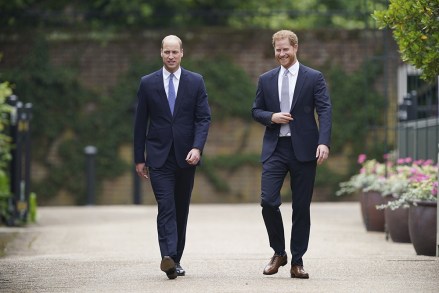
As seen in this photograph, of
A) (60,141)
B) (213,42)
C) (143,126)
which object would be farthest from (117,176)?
(143,126)

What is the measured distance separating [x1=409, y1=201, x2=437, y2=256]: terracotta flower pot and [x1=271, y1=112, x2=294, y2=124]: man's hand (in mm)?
2460

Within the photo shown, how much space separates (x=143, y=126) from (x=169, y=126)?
0.69 ft

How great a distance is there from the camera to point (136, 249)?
37.9 ft

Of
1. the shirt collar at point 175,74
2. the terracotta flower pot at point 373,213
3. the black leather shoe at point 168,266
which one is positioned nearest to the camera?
the black leather shoe at point 168,266

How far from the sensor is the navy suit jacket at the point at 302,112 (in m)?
8.37

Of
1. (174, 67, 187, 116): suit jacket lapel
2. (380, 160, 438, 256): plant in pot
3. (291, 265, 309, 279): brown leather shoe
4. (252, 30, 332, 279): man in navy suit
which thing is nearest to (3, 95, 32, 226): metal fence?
(380, 160, 438, 256): plant in pot

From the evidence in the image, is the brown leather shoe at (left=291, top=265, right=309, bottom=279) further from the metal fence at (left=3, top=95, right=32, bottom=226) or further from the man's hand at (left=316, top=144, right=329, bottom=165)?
the metal fence at (left=3, top=95, right=32, bottom=226)

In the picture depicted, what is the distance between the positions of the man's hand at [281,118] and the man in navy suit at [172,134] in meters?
0.60

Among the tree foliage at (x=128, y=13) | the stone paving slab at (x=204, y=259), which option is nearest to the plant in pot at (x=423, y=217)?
the stone paving slab at (x=204, y=259)

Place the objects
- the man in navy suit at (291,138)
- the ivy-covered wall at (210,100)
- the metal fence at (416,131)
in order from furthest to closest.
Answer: the ivy-covered wall at (210,100) < the metal fence at (416,131) < the man in navy suit at (291,138)

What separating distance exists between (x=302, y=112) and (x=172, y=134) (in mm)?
985

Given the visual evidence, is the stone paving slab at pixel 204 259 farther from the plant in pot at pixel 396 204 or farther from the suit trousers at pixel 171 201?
the suit trousers at pixel 171 201

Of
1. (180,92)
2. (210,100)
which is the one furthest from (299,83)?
(210,100)

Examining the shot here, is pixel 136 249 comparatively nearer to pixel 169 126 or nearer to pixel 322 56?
pixel 169 126
